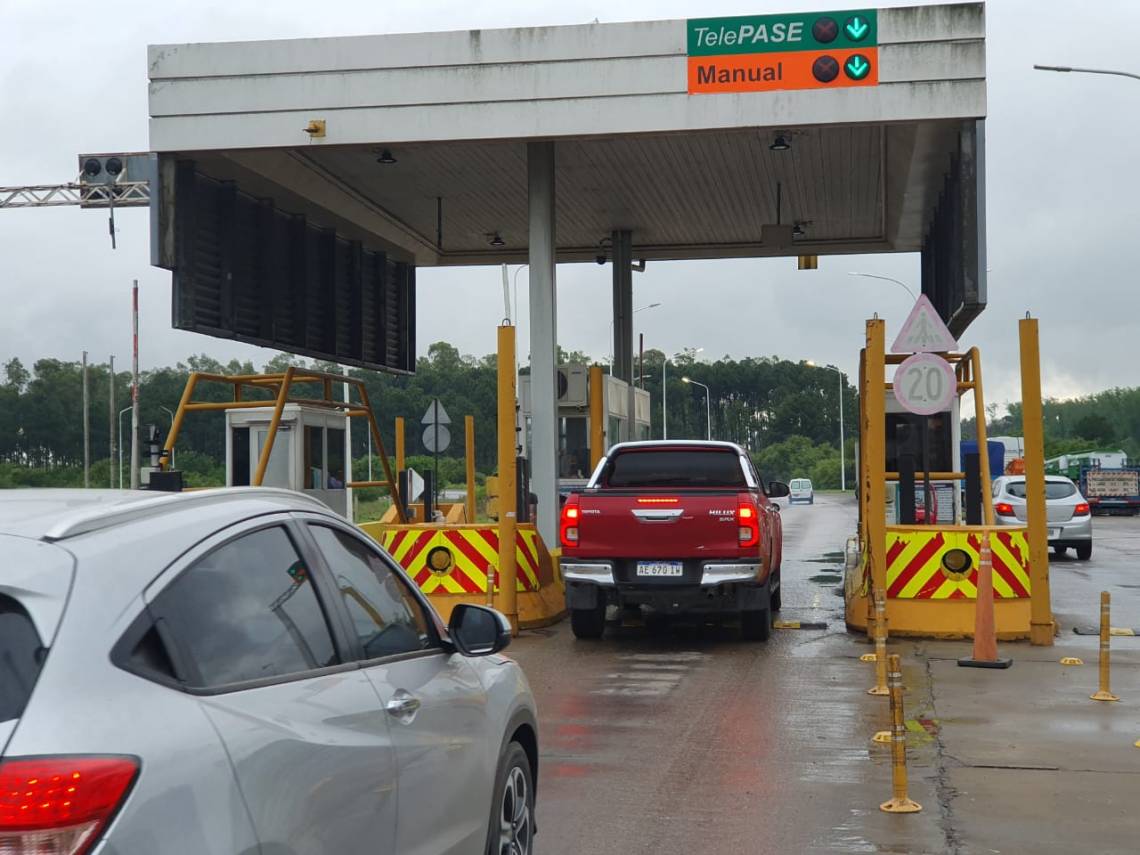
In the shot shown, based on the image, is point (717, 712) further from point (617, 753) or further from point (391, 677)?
point (391, 677)

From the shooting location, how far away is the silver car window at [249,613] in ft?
10.5

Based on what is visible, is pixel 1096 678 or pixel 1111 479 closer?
pixel 1096 678

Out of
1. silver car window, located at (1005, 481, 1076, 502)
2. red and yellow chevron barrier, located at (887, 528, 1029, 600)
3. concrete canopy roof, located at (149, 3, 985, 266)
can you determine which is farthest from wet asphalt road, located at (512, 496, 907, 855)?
silver car window, located at (1005, 481, 1076, 502)

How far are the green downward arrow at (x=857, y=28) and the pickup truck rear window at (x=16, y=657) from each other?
1420cm

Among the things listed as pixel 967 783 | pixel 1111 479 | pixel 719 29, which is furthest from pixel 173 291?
pixel 1111 479

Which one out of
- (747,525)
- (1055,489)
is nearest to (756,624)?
(747,525)

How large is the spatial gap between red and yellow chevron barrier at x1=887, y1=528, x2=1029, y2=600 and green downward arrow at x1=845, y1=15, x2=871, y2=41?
5.42 metres

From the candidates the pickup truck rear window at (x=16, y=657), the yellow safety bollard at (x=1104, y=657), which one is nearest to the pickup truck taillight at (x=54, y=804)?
the pickup truck rear window at (x=16, y=657)

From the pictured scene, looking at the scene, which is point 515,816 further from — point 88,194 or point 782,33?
point 88,194

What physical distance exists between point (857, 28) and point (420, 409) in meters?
73.2

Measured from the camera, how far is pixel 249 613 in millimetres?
3453

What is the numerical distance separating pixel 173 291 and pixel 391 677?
1395 centimetres

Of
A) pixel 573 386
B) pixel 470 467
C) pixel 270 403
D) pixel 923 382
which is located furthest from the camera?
pixel 573 386

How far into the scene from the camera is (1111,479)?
53.6 metres
